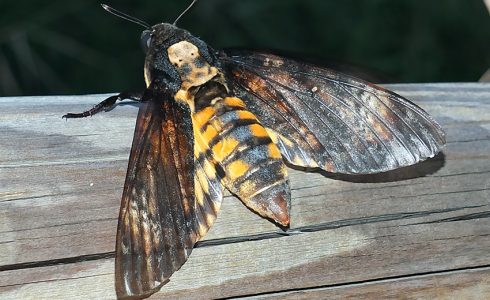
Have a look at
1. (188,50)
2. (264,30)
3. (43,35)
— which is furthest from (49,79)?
(188,50)

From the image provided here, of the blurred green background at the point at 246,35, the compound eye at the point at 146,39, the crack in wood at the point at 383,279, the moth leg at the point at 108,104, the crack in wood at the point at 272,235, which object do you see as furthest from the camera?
the blurred green background at the point at 246,35

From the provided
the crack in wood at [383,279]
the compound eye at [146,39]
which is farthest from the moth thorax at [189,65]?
the crack in wood at [383,279]

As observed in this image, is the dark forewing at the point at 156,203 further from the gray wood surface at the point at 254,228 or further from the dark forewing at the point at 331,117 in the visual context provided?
the dark forewing at the point at 331,117

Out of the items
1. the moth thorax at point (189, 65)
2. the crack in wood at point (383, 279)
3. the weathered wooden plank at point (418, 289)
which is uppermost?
the moth thorax at point (189, 65)

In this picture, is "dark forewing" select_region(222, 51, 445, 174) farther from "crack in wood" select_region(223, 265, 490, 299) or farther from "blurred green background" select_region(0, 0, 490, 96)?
"blurred green background" select_region(0, 0, 490, 96)

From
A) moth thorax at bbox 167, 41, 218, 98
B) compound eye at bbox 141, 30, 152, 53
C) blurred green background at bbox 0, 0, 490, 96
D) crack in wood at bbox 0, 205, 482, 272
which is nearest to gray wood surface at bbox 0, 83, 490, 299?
crack in wood at bbox 0, 205, 482, 272

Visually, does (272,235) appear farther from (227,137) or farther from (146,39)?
(146,39)

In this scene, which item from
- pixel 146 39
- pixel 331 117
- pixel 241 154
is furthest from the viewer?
pixel 146 39

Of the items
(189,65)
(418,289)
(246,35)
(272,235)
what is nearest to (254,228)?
(272,235)
